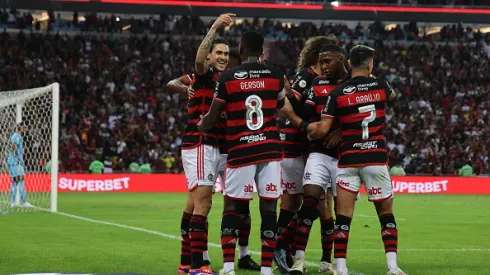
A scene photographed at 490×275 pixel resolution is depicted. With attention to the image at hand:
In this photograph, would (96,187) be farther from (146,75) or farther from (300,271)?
(300,271)

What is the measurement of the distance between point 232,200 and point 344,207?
116cm

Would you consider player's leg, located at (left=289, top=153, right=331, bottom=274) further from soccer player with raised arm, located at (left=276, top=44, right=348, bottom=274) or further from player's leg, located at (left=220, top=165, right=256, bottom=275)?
player's leg, located at (left=220, top=165, right=256, bottom=275)

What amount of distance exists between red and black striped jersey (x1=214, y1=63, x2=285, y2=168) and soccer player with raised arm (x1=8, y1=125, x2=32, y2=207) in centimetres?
1348

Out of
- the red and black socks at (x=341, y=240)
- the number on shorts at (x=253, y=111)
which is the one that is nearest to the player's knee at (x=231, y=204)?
the number on shorts at (x=253, y=111)

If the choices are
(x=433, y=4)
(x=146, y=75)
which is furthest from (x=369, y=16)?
(x=146, y=75)

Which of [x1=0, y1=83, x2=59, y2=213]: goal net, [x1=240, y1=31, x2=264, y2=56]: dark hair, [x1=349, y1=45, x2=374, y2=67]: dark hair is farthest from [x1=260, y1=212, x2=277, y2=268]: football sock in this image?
[x1=0, y1=83, x2=59, y2=213]: goal net

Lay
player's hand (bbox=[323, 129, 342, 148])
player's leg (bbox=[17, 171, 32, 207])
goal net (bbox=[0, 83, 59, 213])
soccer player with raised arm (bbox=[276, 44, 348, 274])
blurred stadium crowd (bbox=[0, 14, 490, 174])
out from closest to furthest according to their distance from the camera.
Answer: player's hand (bbox=[323, 129, 342, 148])
soccer player with raised arm (bbox=[276, 44, 348, 274])
goal net (bbox=[0, 83, 59, 213])
player's leg (bbox=[17, 171, 32, 207])
blurred stadium crowd (bbox=[0, 14, 490, 174])

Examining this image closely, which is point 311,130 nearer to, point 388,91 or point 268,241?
point 388,91

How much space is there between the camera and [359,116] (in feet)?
28.4

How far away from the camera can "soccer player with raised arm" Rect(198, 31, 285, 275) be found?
8.23 meters

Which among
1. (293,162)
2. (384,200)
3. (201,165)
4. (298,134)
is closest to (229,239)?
(201,165)

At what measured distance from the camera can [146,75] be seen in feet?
138

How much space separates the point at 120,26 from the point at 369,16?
14.5 meters

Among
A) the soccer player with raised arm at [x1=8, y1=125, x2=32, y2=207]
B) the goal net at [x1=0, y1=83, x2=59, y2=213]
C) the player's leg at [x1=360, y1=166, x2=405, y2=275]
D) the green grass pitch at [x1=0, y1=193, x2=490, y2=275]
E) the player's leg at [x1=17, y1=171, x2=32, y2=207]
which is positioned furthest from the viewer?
the player's leg at [x1=17, y1=171, x2=32, y2=207]
